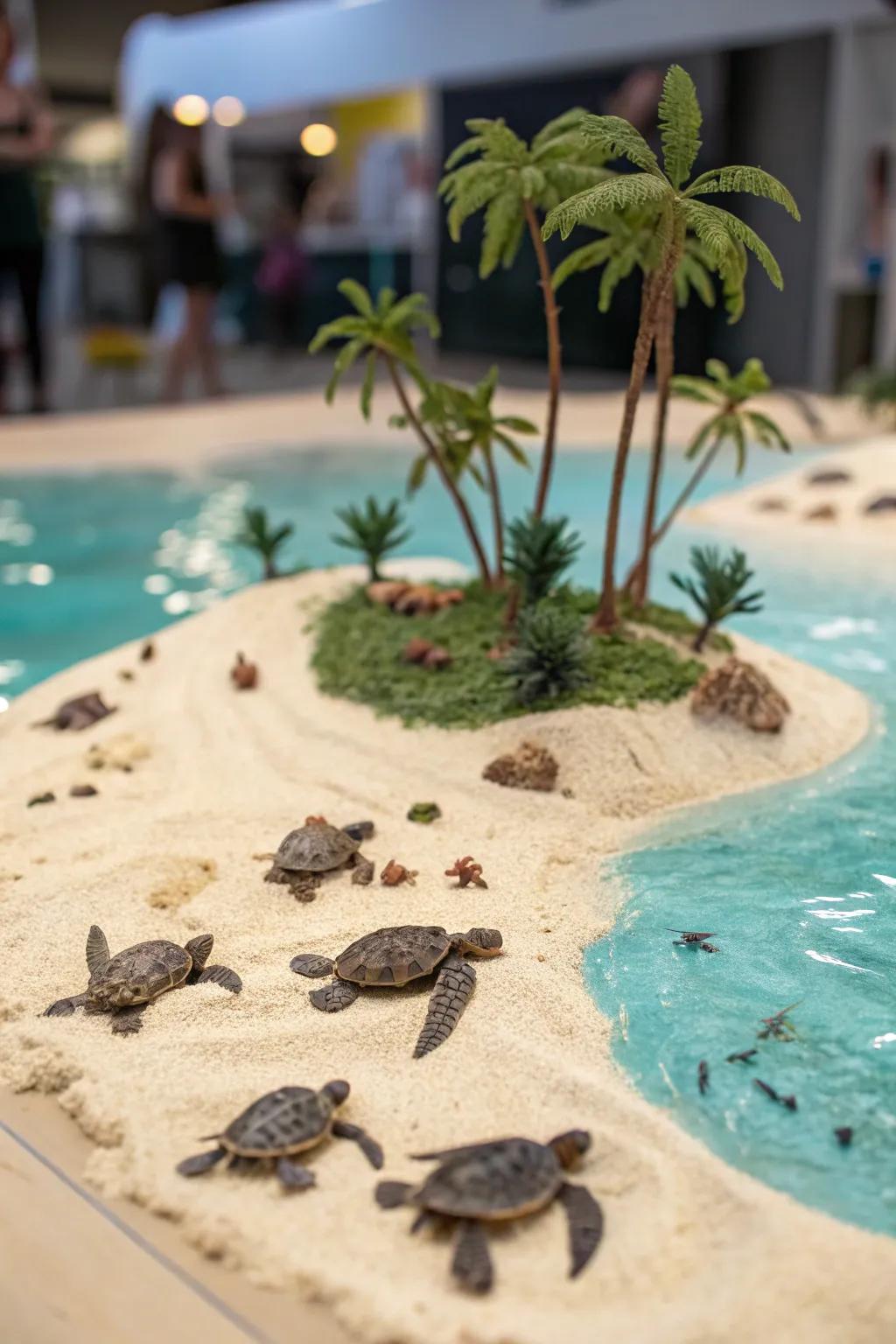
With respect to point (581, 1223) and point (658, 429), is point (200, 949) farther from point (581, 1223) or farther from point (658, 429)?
point (658, 429)

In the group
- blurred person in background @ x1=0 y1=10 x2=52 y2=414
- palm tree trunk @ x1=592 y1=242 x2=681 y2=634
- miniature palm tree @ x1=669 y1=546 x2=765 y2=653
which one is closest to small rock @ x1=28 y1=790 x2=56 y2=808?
palm tree trunk @ x1=592 y1=242 x2=681 y2=634

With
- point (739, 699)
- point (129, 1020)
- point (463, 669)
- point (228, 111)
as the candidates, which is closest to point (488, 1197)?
point (129, 1020)

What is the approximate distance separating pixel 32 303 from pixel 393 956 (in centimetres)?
1069

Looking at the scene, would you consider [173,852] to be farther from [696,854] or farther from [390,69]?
[390,69]

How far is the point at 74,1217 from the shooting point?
Answer: 267cm

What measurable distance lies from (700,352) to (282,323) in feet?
23.2

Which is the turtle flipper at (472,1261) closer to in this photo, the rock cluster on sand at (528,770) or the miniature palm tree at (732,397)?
the rock cluster on sand at (528,770)

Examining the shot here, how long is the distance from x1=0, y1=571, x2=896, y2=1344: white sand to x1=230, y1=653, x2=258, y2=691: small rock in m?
0.10

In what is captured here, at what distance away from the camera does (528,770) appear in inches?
183

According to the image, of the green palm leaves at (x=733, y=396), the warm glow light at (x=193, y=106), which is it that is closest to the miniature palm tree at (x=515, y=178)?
the green palm leaves at (x=733, y=396)

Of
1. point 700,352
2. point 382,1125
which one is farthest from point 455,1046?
point 700,352

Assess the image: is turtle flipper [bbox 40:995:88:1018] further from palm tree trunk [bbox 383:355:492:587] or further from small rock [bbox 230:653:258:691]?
palm tree trunk [bbox 383:355:492:587]

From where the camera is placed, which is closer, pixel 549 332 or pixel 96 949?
pixel 96 949

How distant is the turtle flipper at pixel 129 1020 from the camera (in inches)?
128
